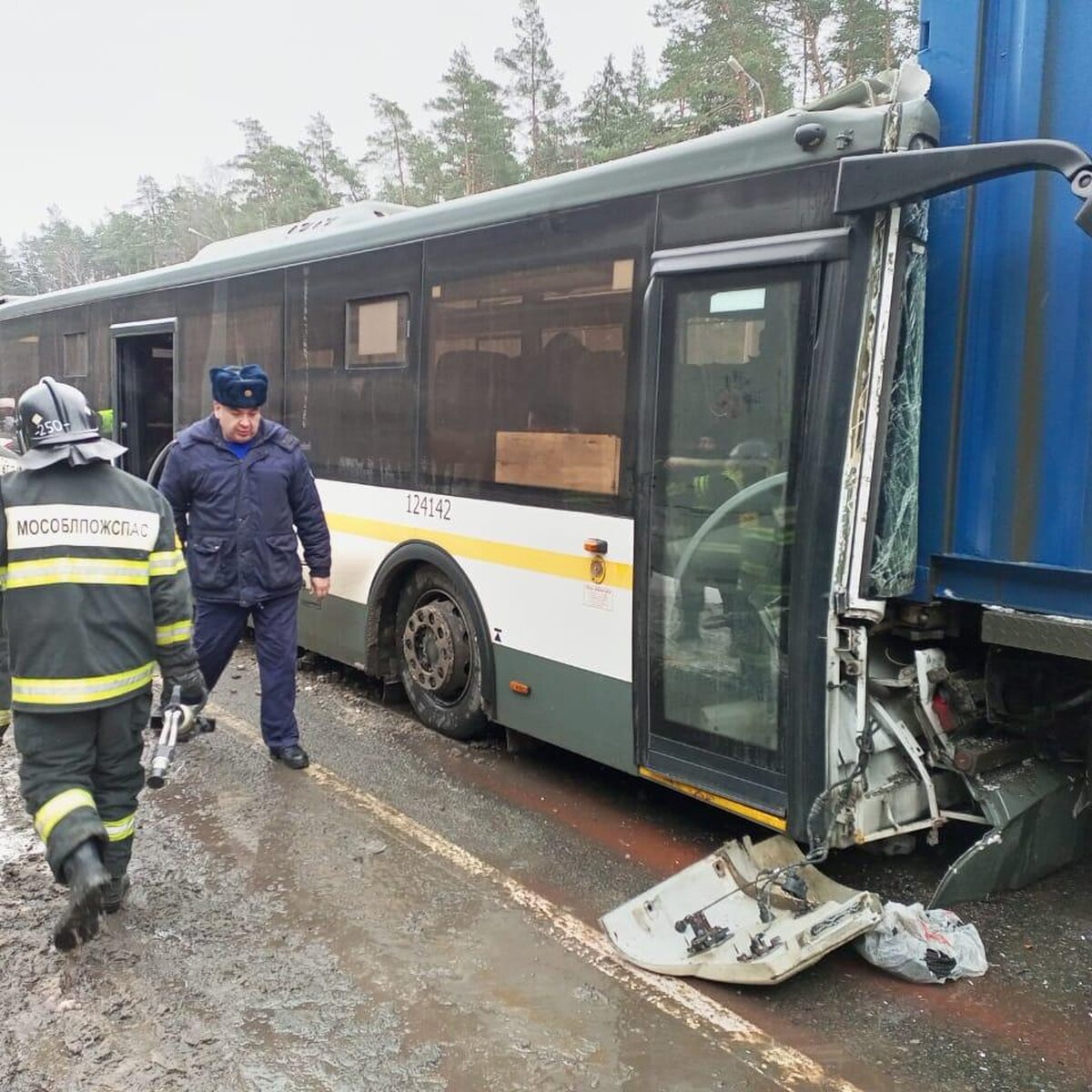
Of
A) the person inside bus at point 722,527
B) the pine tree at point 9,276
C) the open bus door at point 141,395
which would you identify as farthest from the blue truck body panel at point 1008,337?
the pine tree at point 9,276

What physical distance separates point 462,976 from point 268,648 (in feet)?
7.50

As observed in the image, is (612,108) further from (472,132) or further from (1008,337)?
(1008,337)

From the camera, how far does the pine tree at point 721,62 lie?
58.4 feet

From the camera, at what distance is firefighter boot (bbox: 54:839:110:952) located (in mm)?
3031

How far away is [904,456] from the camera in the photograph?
11.4 feet

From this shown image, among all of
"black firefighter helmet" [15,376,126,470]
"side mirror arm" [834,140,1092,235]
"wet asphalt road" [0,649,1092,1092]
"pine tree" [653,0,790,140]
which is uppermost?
"pine tree" [653,0,790,140]

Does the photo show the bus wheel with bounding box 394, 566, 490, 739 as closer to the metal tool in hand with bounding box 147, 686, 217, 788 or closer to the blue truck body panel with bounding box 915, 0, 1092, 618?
the metal tool in hand with bounding box 147, 686, 217, 788

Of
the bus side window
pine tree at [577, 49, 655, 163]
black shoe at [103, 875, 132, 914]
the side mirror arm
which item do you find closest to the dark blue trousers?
the bus side window

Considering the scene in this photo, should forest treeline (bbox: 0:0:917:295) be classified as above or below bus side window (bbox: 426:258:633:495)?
above

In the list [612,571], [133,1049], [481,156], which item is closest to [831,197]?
[612,571]

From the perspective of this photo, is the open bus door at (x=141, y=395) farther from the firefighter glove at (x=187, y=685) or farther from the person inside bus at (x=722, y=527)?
the person inside bus at (x=722, y=527)

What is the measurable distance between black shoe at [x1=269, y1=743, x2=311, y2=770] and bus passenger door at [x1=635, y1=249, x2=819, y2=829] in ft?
6.22

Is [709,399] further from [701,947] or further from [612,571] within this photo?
[701,947]

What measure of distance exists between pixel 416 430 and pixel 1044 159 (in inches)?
126
